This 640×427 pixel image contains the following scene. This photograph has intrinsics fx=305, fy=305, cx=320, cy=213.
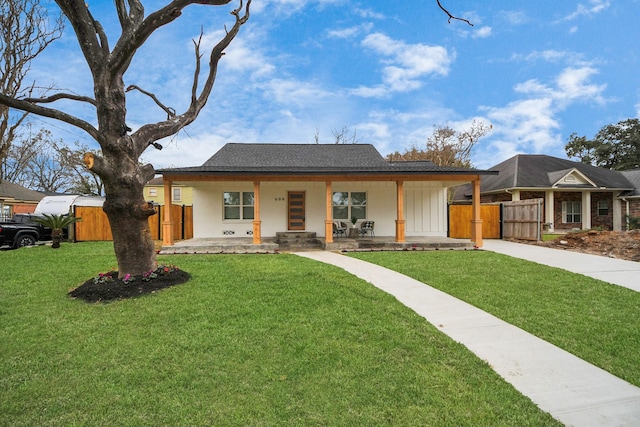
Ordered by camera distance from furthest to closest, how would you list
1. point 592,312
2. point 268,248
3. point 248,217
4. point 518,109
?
1. point 518,109
2. point 248,217
3. point 268,248
4. point 592,312

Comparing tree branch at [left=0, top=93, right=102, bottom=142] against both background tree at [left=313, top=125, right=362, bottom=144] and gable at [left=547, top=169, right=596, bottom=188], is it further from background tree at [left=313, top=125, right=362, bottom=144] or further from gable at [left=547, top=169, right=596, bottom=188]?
background tree at [left=313, top=125, right=362, bottom=144]

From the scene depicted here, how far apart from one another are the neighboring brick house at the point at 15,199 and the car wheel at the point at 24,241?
15172 mm

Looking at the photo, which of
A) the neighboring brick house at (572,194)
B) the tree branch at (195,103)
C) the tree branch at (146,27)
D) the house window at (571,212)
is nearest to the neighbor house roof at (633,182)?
the neighboring brick house at (572,194)

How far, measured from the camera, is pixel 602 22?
32.3 feet

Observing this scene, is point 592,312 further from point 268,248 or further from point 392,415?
point 268,248

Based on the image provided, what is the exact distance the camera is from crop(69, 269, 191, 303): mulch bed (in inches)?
208

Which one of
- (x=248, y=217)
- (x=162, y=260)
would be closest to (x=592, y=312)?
(x=162, y=260)

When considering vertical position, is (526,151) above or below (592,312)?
above

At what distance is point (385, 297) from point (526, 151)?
24.9 metres

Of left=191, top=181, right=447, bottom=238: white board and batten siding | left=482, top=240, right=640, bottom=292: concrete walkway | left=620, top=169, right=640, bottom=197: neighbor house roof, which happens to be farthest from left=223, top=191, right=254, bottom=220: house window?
left=620, top=169, right=640, bottom=197: neighbor house roof

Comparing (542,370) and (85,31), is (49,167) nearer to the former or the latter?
(85,31)

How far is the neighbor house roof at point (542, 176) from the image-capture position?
62.8 feet

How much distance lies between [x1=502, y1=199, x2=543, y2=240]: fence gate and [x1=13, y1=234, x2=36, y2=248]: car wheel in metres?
21.1

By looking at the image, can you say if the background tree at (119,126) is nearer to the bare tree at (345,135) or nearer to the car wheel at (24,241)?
the car wheel at (24,241)
